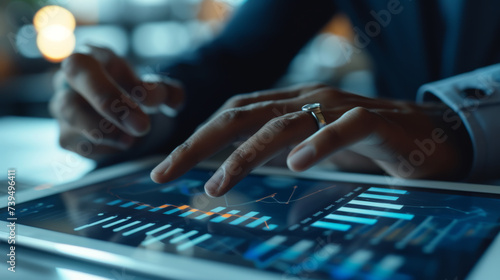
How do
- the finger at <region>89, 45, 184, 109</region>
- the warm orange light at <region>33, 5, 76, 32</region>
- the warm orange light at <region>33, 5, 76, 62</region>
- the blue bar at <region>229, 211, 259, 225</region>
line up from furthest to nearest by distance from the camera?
the warm orange light at <region>33, 5, 76, 62</region> → the warm orange light at <region>33, 5, 76, 32</region> → the finger at <region>89, 45, 184, 109</region> → the blue bar at <region>229, 211, 259, 225</region>

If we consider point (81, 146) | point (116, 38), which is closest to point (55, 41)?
point (116, 38)

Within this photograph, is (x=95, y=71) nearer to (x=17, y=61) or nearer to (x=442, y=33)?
(x=442, y=33)

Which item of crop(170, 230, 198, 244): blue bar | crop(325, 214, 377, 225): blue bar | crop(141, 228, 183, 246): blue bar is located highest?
crop(141, 228, 183, 246): blue bar

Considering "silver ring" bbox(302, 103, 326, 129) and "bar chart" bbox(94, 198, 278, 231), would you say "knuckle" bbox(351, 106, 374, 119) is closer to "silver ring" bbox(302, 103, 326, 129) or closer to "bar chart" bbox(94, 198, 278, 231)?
"silver ring" bbox(302, 103, 326, 129)

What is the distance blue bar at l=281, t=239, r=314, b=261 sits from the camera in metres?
0.27

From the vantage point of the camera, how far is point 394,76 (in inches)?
36.2

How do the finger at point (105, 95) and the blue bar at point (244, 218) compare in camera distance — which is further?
the finger at point (105, 95)

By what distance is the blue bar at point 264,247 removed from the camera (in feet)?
0.89

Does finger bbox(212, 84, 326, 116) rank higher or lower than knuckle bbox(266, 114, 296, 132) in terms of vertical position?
higher

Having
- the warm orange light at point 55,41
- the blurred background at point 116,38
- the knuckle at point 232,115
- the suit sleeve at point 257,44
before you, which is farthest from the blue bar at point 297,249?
the warm orange light at point 55,41

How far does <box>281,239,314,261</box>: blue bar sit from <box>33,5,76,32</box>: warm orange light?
3.48 m

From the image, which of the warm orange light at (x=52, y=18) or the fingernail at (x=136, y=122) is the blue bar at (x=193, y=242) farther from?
the warm orange light at (x=52, y=18)

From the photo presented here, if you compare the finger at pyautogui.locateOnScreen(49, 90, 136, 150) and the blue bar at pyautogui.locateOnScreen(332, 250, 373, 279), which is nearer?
the blue bar at pyautogui.locateOnScreen(332, 250, 373, 279)

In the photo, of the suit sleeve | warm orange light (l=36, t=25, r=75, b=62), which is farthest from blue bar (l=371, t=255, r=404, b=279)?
warm orange light (l=36, t=25, r=75, b=62)
